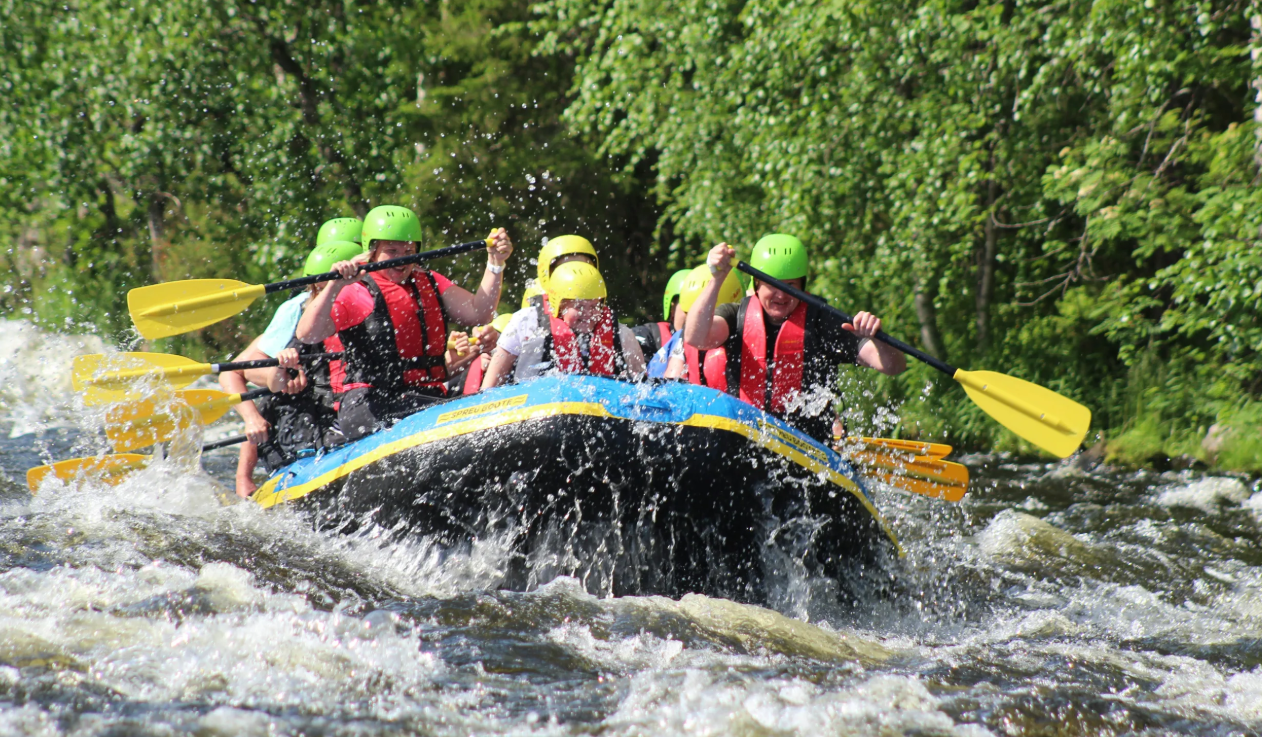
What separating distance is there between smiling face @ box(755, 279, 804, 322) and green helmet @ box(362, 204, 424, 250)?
1.73 metres

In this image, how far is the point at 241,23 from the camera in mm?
13180

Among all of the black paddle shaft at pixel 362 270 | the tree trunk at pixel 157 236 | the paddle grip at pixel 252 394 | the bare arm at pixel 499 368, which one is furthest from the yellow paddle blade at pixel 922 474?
the tree trunk at pixel 157 236

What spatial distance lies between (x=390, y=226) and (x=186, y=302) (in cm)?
114

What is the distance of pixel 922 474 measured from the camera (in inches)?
232

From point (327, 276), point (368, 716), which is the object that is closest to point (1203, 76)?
point (327, 276)

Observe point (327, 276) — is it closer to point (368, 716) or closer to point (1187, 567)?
point (368, 716)

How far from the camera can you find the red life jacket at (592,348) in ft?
16.3

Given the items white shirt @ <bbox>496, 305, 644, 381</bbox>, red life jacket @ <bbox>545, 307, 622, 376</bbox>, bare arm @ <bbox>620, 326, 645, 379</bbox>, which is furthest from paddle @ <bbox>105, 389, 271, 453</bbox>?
bare arm @ <bbox>620, 326, 645, 379</bbox>

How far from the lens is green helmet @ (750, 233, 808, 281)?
5383 millimetres

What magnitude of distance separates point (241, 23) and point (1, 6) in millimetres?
2861

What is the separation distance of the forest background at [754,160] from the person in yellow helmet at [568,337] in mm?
4531

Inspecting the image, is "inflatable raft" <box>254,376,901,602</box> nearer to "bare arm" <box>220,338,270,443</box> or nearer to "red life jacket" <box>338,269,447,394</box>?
"red life jacket" <box>338,269,447,394</box>

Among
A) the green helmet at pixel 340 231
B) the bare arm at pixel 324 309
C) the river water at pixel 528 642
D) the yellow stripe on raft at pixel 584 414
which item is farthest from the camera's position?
the green helmet at pixel 340 231

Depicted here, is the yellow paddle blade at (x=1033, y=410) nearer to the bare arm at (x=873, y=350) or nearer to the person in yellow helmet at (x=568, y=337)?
the bare arm at (x=873, y=350)
